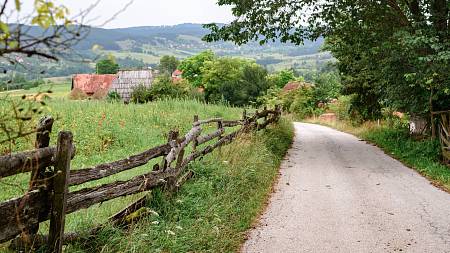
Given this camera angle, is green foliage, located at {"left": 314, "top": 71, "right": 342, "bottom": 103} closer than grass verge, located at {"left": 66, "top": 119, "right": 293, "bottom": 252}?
No

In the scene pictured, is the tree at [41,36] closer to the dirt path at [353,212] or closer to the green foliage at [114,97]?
the dirt path at [353,212]

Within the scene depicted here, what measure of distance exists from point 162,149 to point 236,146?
4180 millimetres

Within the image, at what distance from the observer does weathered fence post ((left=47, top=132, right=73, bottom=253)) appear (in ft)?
11.9

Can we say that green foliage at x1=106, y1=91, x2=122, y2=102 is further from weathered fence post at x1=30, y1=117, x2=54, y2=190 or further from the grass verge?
weathered fence post at x1=30, y1=117, x2=54, y2=190

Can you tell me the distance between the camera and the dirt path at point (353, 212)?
240 inches

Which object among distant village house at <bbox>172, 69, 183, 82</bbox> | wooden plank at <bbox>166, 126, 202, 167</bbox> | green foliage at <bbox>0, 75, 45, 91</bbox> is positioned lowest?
wooden plank at <bbox>166, 126, 202, 167</bbox>

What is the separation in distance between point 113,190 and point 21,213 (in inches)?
53.5

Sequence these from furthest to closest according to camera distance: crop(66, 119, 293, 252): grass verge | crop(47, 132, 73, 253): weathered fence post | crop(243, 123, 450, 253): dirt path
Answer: crop(243, 123, 450, 253): dirt path < crop(66, 119, 293, 252): grass verge < crop(47, 132, 73, 253): weathered fence post

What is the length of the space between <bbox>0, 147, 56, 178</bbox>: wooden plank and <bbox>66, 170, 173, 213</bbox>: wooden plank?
59 cm

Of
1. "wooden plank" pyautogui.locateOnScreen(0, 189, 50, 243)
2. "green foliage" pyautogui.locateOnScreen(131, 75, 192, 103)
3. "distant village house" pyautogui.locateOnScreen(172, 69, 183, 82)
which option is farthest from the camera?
"distant village house" pyautogui.locateOnScreen(172, 69, 183, 82)

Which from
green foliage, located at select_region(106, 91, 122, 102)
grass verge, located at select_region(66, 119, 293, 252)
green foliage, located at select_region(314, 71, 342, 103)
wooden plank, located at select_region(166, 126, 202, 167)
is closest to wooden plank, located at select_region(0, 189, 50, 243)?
grass verge, located at select_region(66, 119, 293, 252)

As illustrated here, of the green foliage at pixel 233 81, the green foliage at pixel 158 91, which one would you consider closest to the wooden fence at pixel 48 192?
the green foliage at pixel 158 91

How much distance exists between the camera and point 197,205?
6.18 meters

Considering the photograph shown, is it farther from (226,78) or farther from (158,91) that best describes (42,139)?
(226,78)
